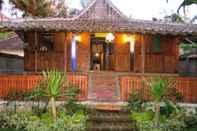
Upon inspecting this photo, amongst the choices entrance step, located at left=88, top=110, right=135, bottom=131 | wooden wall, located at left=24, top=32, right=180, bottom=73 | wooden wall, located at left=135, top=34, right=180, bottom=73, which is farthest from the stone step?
wooden wall, located at left=135, top=34, right=180, bottom=73

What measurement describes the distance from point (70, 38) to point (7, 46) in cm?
1112

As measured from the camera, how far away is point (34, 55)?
74.7 ft

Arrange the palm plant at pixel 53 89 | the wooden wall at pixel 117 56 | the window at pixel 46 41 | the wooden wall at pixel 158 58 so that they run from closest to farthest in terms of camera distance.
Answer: the palm plant at pixel 53 89 → the wooden wall at pixel 117 56 → the wooden wall at pixel 158 58 → the window at pixel 46 41

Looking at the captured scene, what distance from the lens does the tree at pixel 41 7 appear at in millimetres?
38375

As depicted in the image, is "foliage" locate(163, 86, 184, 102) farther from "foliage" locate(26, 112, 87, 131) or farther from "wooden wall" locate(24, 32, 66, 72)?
"wooden wall" locate(24, 32, 66, 72)

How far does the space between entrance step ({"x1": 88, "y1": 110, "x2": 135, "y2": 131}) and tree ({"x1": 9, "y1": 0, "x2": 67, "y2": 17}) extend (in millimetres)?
24471

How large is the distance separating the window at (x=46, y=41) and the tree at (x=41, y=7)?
1507 centimetres

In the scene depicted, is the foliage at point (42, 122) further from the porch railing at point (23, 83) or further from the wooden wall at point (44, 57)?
the wooden wall at point (44, 57)

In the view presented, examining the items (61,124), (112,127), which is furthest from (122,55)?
(61,124)

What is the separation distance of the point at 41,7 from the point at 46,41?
17118 millimetres

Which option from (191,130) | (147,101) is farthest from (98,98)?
(191,130)

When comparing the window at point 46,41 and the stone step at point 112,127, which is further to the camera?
the window at point 46,41

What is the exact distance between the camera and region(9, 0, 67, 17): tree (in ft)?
126

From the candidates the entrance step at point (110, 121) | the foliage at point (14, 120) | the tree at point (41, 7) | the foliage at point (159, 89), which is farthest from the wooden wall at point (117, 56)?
the tree at point (41, 7)
